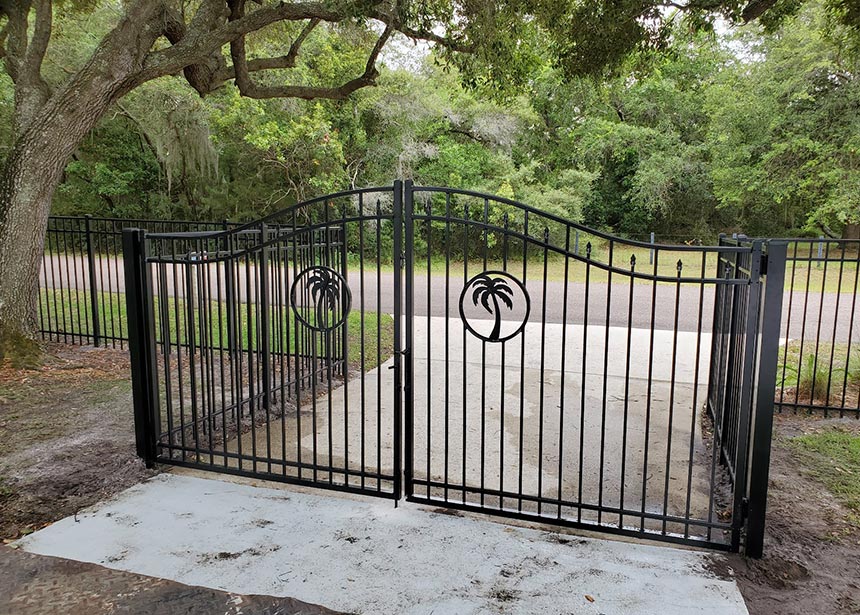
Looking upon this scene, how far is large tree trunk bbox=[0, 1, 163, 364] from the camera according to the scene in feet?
21.8

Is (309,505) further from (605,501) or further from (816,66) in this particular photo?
(816,66)

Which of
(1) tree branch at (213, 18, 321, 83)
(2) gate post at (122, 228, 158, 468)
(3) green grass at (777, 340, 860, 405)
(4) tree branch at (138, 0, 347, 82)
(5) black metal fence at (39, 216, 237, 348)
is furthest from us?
(1) tree branch at (213, 18, 321, 83)

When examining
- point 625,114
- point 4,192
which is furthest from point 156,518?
point 625,114

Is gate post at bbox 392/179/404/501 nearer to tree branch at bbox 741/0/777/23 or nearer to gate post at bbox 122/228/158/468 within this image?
gate post at bbox 122/228/158/468

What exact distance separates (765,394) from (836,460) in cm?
208

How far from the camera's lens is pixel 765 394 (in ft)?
9.89

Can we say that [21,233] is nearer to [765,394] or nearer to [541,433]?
[541,433]

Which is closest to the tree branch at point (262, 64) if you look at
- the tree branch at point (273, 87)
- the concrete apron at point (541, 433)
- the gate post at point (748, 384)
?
the tree branch at point (273, 87)

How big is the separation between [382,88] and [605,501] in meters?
15.3

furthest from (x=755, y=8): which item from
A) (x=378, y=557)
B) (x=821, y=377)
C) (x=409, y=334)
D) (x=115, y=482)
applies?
(x=115, y=482)

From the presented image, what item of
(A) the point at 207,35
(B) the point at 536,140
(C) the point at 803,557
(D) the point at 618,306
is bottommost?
(C) the point at 803,557

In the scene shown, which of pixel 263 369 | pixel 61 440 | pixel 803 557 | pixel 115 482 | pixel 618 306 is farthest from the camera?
pixel 618 306

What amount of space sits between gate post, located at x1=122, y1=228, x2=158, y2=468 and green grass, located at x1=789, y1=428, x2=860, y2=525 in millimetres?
4381

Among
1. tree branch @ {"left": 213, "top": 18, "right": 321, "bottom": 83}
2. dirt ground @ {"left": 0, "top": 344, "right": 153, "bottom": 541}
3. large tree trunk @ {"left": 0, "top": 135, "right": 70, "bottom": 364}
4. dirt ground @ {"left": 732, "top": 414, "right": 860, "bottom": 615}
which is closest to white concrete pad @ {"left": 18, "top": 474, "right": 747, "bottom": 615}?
dirt ground @ {"left": 732, "top": 414, "right": 860, "bottom": 615}
